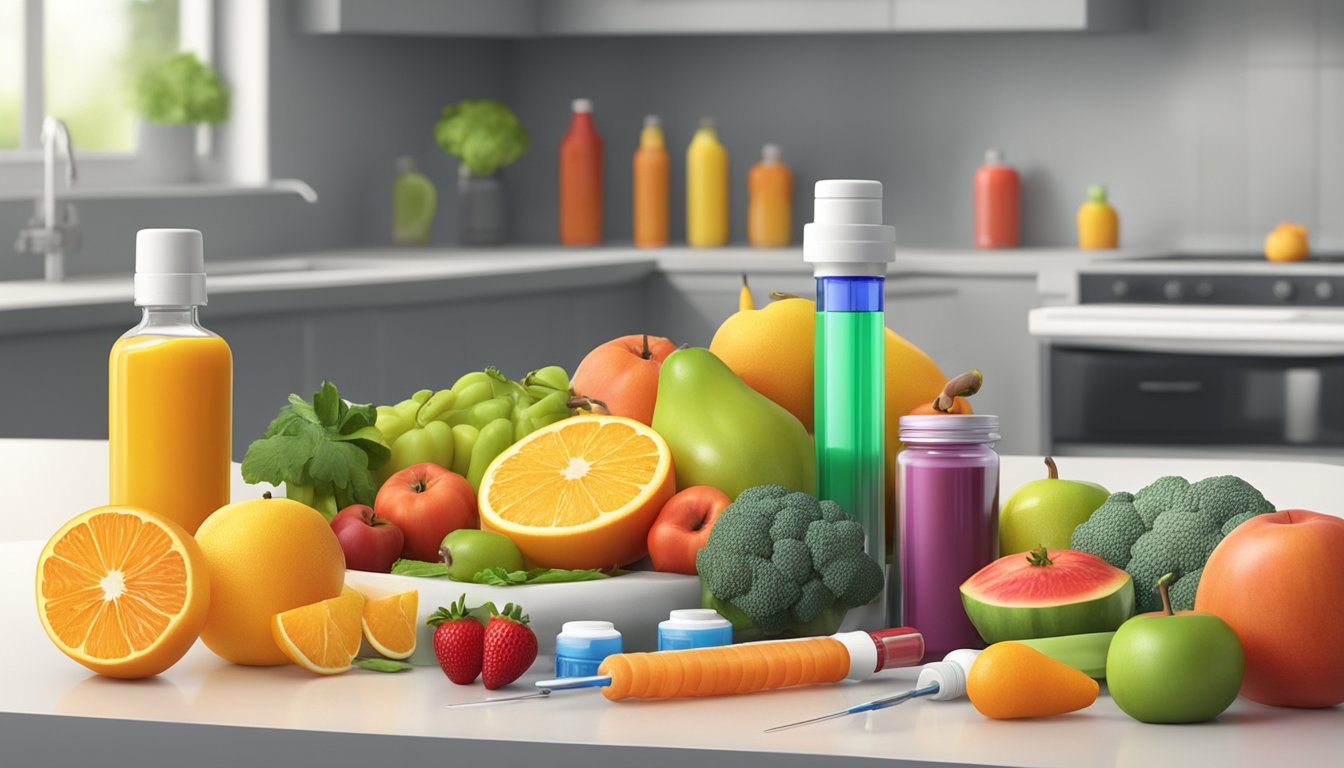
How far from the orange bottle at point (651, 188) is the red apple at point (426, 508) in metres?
3.60

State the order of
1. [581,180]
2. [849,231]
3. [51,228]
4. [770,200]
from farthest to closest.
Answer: [581,180] < [770,200] < [51,228] < [849,231]

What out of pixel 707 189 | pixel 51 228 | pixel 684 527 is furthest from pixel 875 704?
pixel 707 189

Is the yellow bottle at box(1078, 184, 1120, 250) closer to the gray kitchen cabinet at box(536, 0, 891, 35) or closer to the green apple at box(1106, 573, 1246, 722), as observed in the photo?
the gray kitchen cabinet at box(536, 0, 891, 35)

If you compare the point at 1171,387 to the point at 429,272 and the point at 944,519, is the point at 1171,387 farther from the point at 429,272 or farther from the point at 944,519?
the point at 944,519

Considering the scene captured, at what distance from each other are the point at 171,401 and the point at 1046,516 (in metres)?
0.51

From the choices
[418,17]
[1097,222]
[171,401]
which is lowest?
[171,401]

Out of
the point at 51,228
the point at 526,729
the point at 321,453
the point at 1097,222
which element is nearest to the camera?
the point at 526,729

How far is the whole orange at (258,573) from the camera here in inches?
38.7

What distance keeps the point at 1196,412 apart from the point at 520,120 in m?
2.17

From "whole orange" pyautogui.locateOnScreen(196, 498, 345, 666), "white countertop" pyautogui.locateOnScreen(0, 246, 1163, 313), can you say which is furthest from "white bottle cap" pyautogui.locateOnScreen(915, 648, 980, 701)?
"white countertop" pyautogui.locateOnScreen(0, 246, 1163, 313)

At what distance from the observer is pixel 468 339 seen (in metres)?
3.63

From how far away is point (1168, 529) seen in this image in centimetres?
102

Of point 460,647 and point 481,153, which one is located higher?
point 481,153

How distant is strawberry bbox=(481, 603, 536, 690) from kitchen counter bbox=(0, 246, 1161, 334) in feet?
6.31
